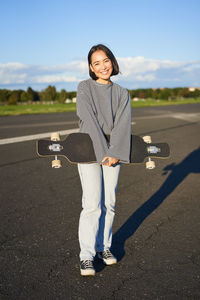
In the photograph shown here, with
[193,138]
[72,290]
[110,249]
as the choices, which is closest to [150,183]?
[110,249]

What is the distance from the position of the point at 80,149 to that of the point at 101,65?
2.44 ft

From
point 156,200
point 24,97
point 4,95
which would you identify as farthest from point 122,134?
point 24,97

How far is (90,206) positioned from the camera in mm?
2709

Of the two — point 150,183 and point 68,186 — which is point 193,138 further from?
point 68,186

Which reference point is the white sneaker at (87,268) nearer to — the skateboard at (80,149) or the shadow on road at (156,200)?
the shadow on road at (156,200)

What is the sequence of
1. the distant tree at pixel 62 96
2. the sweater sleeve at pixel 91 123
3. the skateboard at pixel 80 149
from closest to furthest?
the sweater sleeve at pixel 91 123
the skateboard at pixel 80 149
the distant tree at pixel 62 96

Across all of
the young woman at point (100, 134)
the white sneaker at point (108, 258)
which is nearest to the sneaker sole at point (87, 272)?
the young woman at point (100, 134)

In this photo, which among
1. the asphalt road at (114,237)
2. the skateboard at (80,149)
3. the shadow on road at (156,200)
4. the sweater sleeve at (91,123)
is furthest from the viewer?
the shadow on road at (156,200)

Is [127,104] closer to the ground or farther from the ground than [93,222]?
farther from the ground

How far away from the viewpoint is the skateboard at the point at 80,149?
2.70 metres

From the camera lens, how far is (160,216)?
4.06 m

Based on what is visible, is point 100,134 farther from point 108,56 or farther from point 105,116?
point 108,56

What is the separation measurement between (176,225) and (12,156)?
5.23 m

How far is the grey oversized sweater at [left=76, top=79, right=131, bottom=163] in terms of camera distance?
2613mm
